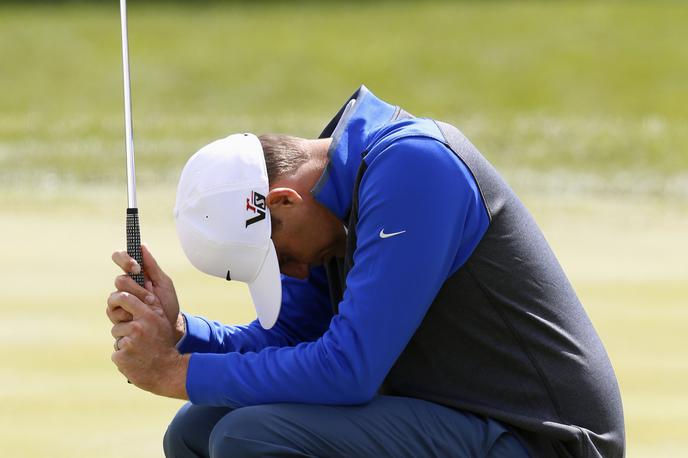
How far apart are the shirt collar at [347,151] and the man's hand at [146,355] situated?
50cm

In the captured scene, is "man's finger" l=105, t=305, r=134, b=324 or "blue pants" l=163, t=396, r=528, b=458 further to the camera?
"man's finger" l=105, t=305, r=134, b=324

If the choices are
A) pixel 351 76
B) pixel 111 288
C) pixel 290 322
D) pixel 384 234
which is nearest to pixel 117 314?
pixel 290 322

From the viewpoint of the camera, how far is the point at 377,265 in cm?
324

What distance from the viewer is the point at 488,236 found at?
3334 millimetres

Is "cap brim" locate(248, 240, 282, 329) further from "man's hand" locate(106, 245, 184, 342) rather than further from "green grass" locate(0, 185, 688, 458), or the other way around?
"green grass" locate(0, 185, 688, 458)

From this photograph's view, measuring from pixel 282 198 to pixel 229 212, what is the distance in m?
0.14

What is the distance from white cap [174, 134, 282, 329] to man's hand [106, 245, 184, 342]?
0.16 m

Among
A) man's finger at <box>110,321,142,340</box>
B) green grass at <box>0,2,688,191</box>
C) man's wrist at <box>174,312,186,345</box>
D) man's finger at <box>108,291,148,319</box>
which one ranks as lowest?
man's wrist at <box>174,312,186,345</box>

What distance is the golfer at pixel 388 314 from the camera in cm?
325

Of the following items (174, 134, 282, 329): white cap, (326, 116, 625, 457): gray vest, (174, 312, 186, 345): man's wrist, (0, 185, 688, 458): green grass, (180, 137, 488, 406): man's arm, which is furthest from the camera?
(0, 185, 688, 458): green grass

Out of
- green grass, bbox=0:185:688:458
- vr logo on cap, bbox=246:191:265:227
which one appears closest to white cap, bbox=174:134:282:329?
vr logo on cap, bbox=246:191:265:227

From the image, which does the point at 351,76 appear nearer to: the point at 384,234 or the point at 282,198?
the point at 282,198

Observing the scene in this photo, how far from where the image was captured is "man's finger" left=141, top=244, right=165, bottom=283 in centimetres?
374

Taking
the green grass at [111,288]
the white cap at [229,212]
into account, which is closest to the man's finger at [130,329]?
the white cap at [229,212]
